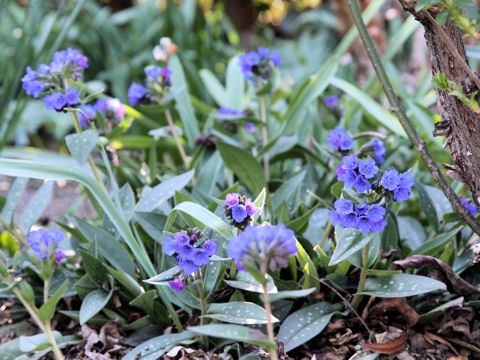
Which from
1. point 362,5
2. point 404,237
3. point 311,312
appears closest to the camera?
point 311,312

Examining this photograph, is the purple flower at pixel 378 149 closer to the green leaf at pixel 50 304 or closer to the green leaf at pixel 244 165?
the green leaf at pixel 244 165

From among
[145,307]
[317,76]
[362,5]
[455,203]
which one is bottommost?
[145,307]

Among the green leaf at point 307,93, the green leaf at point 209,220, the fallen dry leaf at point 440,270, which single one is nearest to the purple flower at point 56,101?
the green leaf at point 209,220

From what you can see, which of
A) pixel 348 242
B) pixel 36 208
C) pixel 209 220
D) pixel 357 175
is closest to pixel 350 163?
pixel 357 175

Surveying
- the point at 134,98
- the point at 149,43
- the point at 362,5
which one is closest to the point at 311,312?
the point at 134,98

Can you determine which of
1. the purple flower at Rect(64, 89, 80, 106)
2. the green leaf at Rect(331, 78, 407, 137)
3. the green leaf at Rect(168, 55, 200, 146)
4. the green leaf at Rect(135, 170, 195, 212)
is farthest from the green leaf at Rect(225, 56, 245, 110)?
the purple flower at Rect(64, 89, 80, 106)

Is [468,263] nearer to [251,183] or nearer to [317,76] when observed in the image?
[251,183]

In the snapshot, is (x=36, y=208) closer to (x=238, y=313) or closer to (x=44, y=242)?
(x=44, y=242)
